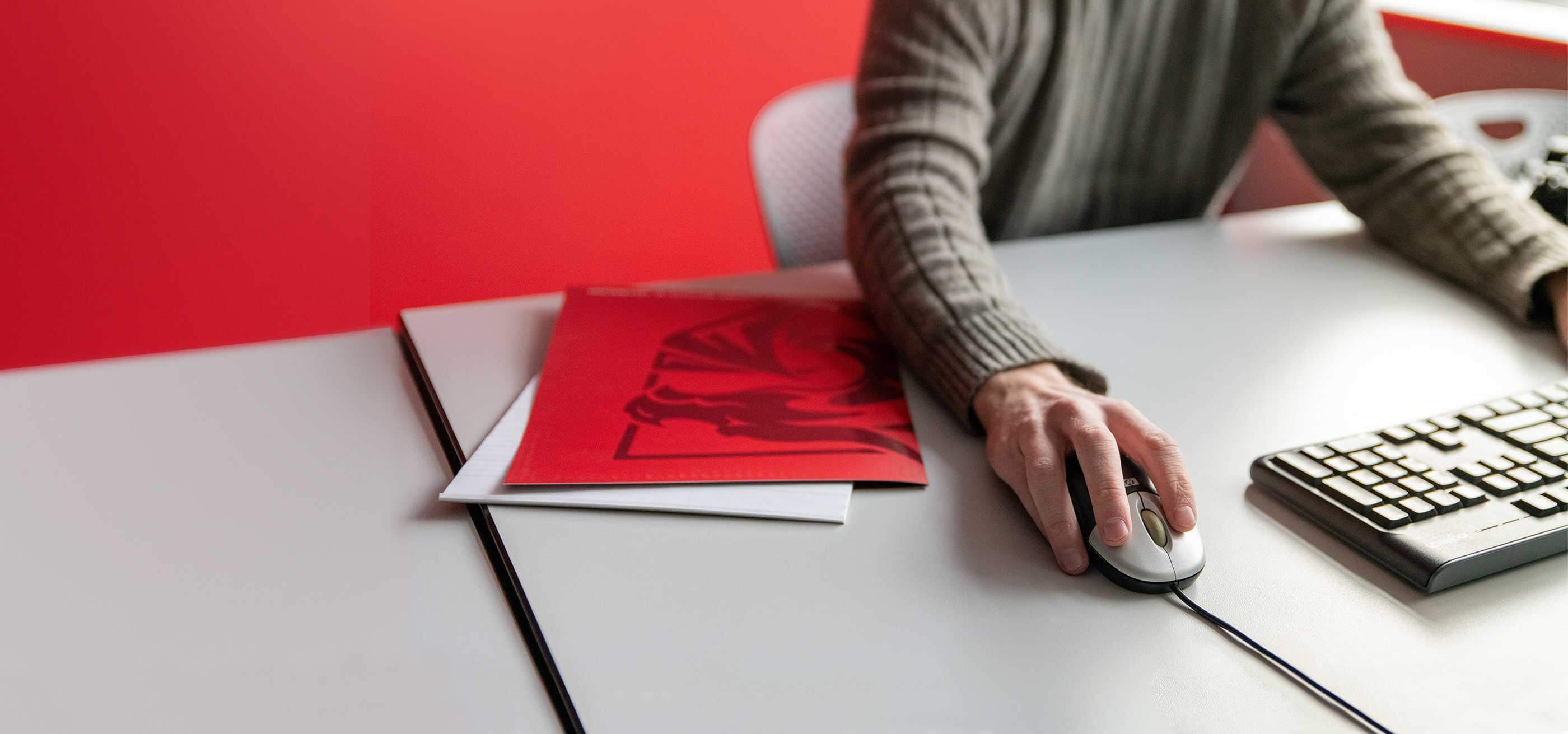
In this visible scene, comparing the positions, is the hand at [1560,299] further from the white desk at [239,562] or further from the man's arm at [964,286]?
the white desk at [239,562]

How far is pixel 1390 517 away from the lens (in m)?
0.63

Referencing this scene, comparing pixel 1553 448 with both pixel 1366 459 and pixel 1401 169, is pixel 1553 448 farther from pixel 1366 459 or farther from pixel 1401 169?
pixel 1401 169

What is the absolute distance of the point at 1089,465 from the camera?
635 mm

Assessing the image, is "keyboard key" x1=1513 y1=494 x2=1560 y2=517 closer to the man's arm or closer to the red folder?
the man's arm

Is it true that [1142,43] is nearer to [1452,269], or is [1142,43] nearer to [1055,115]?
[1055,115]

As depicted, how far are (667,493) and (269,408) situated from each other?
0.98ft

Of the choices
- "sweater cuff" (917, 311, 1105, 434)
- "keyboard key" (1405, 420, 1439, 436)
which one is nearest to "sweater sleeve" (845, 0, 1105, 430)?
"sweater cuff" (917, 311, 1105, 434)

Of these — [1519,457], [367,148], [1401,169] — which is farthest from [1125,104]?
Answer: [367,148]

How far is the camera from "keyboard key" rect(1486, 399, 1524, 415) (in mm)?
748

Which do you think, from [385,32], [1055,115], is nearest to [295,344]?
[1055,115]

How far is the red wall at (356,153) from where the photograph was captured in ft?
5.88

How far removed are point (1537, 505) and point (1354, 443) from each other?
0.35 feet

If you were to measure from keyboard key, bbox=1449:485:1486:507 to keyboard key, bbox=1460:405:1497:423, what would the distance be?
98mm

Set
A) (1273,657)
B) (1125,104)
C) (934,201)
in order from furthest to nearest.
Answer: (1125,104) < (934,201) < (1273,657)
